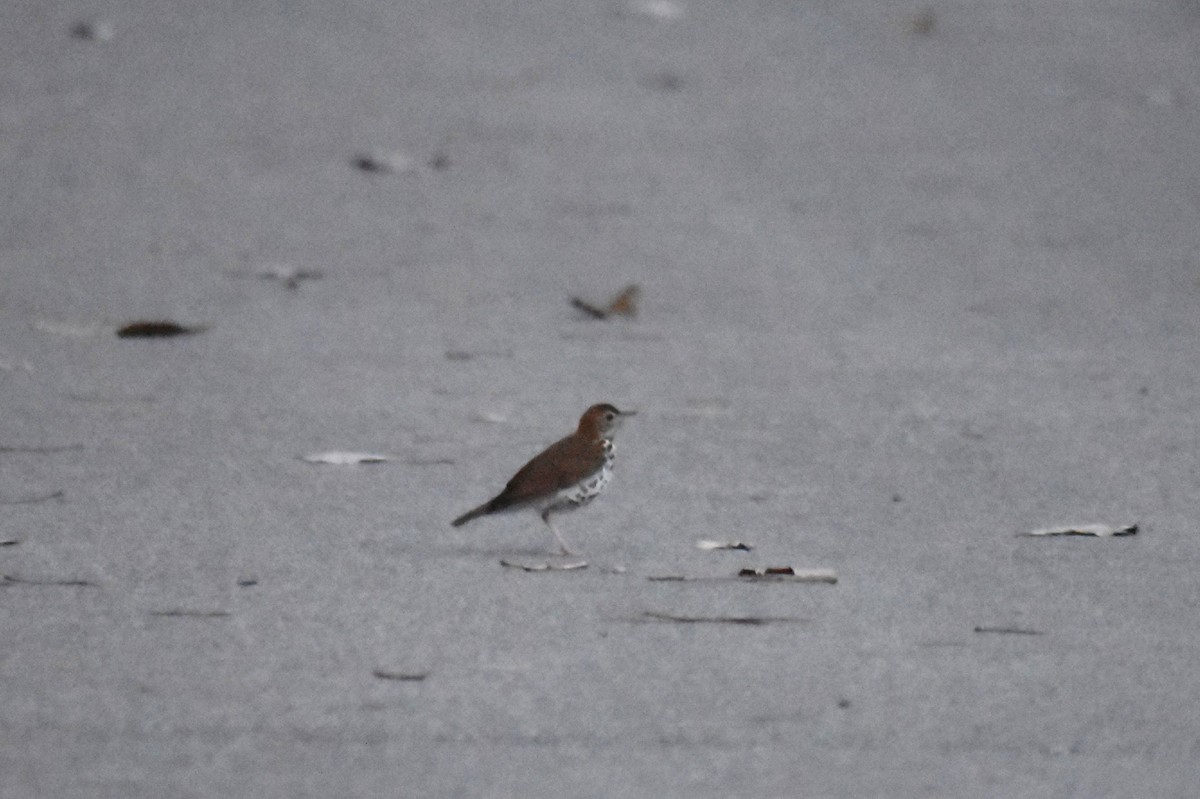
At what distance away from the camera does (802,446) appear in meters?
8.61

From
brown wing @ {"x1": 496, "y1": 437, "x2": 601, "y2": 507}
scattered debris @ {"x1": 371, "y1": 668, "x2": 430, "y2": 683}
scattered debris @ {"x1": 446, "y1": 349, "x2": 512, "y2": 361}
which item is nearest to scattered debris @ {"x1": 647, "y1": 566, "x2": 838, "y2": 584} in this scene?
brown wing @ {"x1": 496, "y1": 437, "x2": 601, "y2": 507}

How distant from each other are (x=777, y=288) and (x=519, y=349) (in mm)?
1737

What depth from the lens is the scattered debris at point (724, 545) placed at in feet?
23.6

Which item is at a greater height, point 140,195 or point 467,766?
point 467,766

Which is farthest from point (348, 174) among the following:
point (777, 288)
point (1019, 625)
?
point (1019, 625)

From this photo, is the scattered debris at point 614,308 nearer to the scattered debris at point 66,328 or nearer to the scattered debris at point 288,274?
the scattered debris at point 288,274

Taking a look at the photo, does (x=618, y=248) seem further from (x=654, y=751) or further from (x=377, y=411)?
(x=654, y=751)

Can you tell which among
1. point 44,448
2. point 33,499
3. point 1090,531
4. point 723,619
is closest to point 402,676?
point 723,619

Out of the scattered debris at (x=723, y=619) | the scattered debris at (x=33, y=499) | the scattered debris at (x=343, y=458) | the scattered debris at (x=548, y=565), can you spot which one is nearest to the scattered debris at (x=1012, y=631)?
the scattered debris at (x=723, y=619)

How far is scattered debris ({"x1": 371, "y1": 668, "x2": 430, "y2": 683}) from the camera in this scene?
226 inches

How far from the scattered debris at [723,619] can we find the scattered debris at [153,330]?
4.69 metres

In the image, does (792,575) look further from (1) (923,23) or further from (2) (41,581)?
(1) (923,23)

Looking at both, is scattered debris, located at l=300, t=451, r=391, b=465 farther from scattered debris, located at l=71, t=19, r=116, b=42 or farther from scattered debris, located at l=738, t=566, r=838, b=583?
scattered debris, located at l=71, t=19, r=116, b=42

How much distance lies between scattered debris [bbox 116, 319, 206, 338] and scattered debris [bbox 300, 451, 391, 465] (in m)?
2.35
